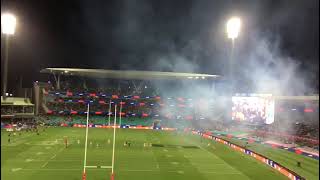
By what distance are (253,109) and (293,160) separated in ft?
70.4

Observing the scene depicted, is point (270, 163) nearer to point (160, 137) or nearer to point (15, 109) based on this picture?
point (160, 137)

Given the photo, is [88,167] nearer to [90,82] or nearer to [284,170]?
[284,170]

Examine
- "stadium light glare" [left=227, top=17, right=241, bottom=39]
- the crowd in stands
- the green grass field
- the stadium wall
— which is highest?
"stadium light glare" [left=227, top=17, right=241, bottom=39]

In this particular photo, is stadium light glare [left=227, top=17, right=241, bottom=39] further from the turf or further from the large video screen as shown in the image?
the large video screen

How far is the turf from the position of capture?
34.3 metres

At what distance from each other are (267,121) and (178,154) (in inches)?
860

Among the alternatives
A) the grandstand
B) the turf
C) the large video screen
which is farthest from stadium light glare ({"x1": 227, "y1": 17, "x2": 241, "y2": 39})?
the large video screen

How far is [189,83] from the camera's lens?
102 metres

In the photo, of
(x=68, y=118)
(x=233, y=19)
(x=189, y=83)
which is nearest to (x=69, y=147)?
(x=233, y=19)

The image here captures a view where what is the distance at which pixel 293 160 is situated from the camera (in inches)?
1655

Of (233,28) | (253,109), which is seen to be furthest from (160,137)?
(233,28)

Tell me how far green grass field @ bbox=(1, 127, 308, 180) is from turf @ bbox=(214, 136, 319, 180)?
2.66 m

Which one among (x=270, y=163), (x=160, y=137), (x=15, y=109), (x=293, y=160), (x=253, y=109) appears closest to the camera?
(x=270, y=163)

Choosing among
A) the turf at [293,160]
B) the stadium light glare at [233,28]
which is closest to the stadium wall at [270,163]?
the turf at [293,160]
